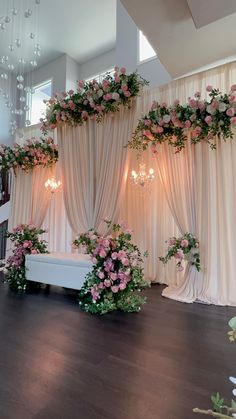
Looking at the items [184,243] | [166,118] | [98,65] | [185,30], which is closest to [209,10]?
[185,30]

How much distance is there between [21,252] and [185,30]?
4.36 metres

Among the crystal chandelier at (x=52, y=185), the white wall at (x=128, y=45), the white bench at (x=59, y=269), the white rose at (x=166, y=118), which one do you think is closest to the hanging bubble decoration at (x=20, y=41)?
the crystal chandelier at (x=52, y=185)

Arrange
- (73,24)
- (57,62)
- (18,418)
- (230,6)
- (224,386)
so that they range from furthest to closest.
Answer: (57,62)
(73,24)
(230,6)
(224,386)
(18,418)

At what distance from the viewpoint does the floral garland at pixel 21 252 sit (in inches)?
176

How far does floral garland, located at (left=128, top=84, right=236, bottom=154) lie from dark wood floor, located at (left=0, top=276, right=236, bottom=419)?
8.24 ft

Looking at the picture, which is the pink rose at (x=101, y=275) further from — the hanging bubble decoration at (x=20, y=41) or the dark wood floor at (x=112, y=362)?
the hanging bubble decoration at (x=20, y=41)

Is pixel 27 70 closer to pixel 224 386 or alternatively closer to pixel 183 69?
pixel 183 69

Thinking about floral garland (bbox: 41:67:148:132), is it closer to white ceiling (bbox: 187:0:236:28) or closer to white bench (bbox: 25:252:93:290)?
white ceiling (bbox: 187:0:236:28)

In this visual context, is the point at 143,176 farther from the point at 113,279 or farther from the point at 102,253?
the point at 113,279

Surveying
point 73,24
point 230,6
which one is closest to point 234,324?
point 230,6

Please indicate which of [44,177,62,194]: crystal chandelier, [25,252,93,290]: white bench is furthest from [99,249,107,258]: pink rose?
[44,177,62,194]: crystal chandelier

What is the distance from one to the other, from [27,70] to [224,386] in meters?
10.6

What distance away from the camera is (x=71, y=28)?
7281mm

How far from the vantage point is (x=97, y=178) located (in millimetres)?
4652
